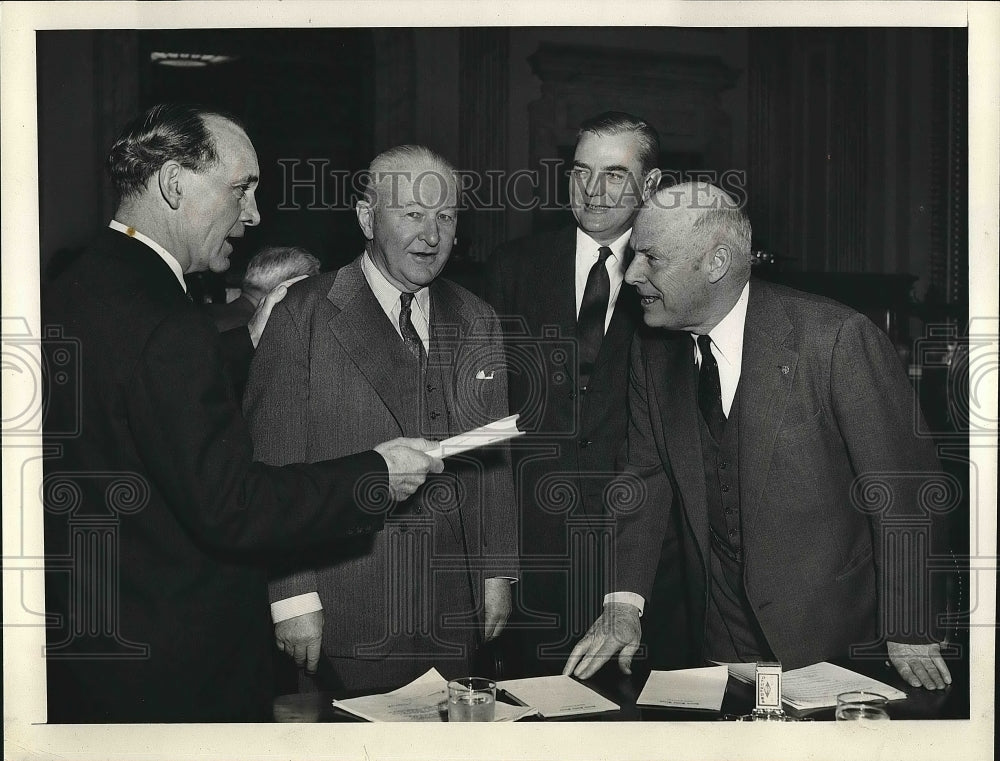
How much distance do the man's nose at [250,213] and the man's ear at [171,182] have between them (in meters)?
0.19

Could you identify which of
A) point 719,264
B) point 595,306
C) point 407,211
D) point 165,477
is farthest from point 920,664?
point 165,477

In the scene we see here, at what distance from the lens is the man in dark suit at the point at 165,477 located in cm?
294

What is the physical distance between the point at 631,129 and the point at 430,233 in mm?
678

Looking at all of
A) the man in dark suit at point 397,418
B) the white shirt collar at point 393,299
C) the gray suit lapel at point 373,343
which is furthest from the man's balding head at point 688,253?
the gray suit lapel at point 373,343

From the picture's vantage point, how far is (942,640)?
321cm

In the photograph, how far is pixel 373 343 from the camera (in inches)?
121

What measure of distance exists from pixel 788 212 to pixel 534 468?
1084 mm

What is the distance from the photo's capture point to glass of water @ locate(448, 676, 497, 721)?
9.09ft

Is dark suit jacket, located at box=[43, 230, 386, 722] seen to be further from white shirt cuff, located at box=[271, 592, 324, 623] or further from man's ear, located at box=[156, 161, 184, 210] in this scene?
man's ear, located at box=[156, 161, 184, 210]

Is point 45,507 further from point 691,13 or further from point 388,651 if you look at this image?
point 691,13

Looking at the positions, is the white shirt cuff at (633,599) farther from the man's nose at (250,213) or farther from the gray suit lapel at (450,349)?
the man's nose at (250,213)

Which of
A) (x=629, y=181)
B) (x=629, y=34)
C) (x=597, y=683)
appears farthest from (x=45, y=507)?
(x=629, y=34)

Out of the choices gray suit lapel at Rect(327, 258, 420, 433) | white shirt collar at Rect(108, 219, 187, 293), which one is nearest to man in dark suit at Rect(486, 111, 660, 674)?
gray suit lapel at Rect(327, 258, 420, 433)

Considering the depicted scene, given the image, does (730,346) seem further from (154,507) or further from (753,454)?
(154,507)
